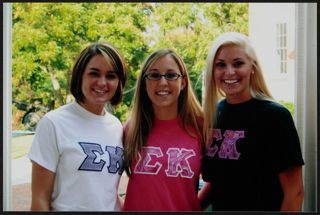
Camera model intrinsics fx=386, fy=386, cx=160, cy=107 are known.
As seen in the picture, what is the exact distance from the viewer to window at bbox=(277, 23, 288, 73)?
273cm

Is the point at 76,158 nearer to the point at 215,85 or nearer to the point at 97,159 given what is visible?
the point at 97,159

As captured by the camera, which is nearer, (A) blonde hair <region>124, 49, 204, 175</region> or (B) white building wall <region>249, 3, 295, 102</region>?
(A) blonde hair <region>124, 49, 204, 175</region>

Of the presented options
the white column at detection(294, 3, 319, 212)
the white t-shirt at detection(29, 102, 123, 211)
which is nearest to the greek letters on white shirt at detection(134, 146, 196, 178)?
the white t-shirt at detection(29, 102, 123, 211)

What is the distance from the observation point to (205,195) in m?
1.75

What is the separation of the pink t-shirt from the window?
1.36m

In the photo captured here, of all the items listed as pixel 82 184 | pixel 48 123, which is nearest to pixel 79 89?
pixel 48 123

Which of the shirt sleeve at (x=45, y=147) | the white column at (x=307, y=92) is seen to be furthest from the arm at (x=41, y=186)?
the white column at (x=307, y=92)

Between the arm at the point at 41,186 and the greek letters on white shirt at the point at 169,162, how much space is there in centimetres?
36

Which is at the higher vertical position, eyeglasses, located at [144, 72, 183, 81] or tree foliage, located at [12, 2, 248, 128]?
tree foliage, located at [12, 2, 248, 128]

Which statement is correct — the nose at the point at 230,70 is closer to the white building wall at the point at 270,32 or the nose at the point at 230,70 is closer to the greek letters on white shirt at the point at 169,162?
the greek letters on white shirt at the point at 169,162

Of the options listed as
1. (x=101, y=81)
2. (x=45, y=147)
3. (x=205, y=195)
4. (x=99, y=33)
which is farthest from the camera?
(x=99, y=33)

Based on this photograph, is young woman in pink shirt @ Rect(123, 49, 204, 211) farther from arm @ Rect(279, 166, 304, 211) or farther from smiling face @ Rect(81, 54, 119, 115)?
arm @ Rect(279, 166, 304, 211)

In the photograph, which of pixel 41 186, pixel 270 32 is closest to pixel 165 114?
pixel 41 186

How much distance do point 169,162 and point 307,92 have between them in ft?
2.19
